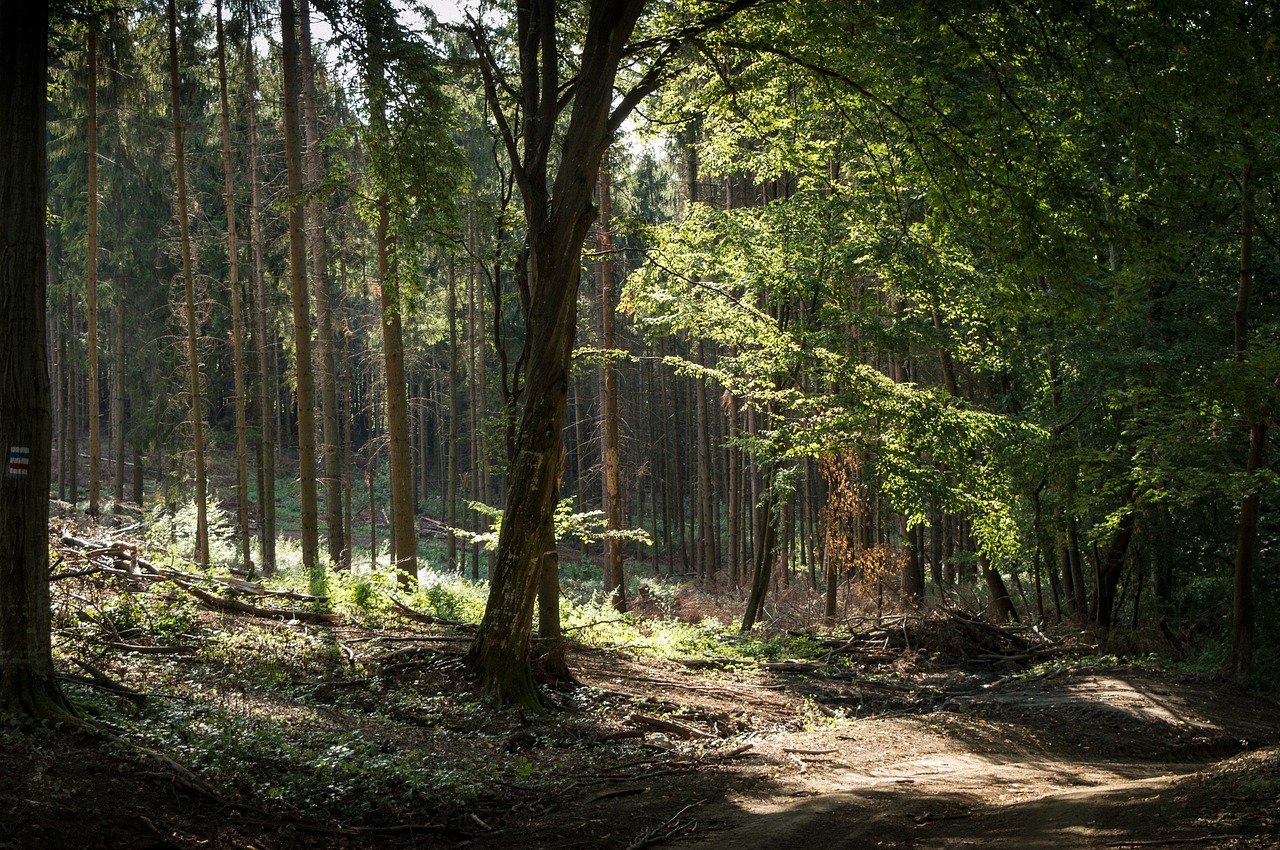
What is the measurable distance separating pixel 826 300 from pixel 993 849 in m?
12.1

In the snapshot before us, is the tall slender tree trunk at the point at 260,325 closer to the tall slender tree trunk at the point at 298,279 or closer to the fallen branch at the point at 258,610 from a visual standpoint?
the tall slender tree trunk at the point at 298,279

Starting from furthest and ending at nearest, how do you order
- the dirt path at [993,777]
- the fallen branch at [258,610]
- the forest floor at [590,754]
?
the fallen branch at [258,610], the dirt path at [993,777], the forest floor at [590,754]

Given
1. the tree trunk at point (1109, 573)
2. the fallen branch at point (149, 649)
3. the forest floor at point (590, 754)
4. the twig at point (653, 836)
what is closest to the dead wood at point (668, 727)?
the forest floor at point (590, 754)

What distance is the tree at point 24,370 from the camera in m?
5.48

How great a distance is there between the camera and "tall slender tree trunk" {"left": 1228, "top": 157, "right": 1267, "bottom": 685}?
10562 mm

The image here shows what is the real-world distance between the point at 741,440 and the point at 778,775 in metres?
8.51

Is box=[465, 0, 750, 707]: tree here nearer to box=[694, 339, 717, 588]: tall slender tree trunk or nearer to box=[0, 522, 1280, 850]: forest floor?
box=[0, 522, 1280, 850]: forest floor

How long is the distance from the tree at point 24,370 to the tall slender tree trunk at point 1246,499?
38.0ft

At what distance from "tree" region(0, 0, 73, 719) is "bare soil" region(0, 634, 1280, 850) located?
662mm

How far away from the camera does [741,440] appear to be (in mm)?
14883

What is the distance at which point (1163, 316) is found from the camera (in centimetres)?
1455

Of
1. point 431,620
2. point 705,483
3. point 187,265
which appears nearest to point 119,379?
point 187,265

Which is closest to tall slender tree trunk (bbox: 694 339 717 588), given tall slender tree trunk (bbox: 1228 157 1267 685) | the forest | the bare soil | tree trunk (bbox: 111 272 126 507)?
the forest

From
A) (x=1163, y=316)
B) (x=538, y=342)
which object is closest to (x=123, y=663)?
(x=538, y=342)
